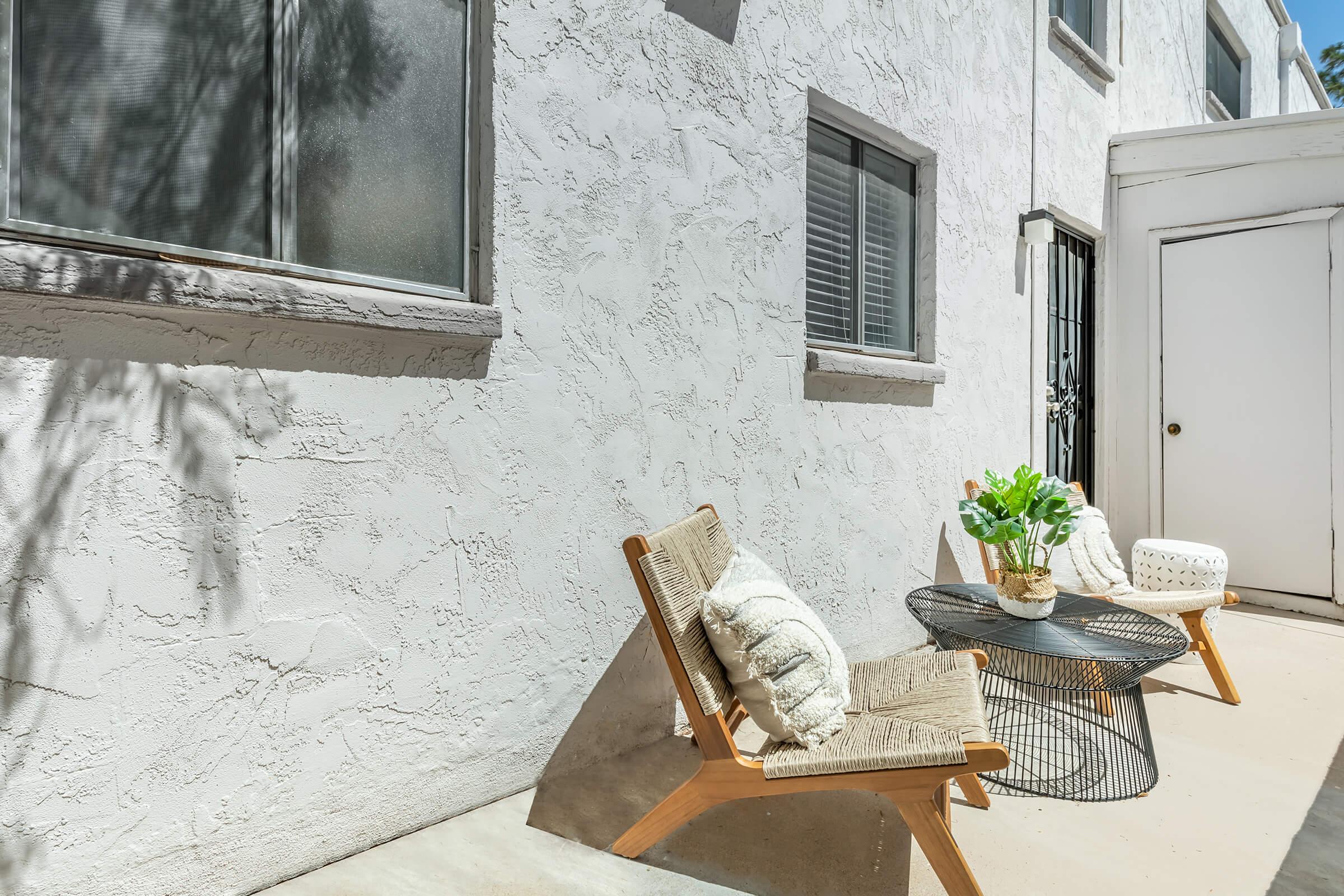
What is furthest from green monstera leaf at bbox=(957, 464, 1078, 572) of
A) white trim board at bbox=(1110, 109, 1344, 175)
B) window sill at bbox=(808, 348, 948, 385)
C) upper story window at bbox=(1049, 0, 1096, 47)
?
upper story window at bbox=(1049, 0, 1096, 47)

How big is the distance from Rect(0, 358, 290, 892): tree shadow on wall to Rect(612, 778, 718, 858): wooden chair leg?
119cm

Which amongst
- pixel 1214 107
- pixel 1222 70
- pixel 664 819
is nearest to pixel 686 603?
pixel 664 819

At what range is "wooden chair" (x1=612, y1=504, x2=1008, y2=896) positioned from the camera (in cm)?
181

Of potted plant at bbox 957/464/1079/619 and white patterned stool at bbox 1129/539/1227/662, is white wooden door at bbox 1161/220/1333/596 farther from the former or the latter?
potted plant at bbox 957/464/1079/619

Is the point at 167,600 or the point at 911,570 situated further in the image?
the point at 911,570

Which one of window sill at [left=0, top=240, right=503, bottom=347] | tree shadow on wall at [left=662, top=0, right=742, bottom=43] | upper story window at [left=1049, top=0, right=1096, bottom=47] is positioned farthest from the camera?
upper story window at [left=1049, top=0, right=1096, bottom=47]

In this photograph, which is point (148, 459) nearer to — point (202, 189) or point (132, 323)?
point (132, 323)

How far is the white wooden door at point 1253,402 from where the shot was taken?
5.13 meters

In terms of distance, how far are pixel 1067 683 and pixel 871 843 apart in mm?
980

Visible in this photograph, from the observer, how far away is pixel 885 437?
380cm

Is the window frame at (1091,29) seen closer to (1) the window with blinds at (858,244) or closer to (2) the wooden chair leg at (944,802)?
(1) the window with blinds at (858,244)

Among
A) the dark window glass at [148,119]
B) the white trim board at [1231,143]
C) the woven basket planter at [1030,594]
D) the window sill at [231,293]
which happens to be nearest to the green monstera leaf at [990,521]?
the woven basket planter at [1030,594]

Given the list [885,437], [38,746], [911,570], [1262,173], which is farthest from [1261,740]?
[1262,173]

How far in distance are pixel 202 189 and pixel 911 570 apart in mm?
3424
